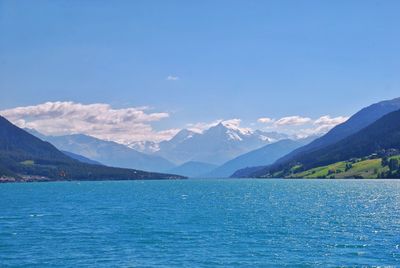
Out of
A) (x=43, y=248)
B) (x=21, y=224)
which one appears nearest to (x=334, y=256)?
(x=43, y=248)

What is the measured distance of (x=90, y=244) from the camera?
87.1 m

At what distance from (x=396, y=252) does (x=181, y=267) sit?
35.0m

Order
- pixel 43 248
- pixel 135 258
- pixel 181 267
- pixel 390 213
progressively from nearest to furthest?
pixel 181 267
pixel 135 258
pixel 43 248
pixel 390 213

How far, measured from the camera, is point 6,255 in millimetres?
78312

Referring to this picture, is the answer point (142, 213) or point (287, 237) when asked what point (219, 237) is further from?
point (142, 213)

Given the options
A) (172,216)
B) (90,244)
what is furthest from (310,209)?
(90,244)

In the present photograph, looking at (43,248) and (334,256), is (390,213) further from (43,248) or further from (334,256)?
(43,248)

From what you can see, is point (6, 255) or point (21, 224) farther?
point (21, 224)

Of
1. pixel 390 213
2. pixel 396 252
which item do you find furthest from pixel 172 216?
pixel 396 252

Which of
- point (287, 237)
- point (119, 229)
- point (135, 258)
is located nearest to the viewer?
point (135, 258)

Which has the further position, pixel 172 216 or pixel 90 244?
pixel 172 216

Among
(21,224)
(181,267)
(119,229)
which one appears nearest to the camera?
(181,267)

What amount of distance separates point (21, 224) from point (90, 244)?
1560 inches

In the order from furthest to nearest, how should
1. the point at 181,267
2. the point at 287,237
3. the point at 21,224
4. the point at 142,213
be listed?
the point at 142,213
the point at 21,224
the point at 287,237
the point at 181,267
